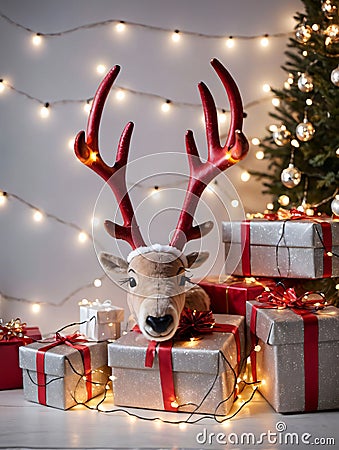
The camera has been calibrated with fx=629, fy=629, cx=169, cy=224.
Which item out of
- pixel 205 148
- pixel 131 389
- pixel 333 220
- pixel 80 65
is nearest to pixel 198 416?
pixel 131 389

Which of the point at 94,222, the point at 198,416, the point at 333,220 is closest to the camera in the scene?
the point at 198,416

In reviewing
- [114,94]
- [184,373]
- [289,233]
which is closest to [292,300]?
[289,233]

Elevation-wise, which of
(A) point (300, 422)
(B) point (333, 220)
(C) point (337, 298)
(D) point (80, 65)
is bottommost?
(A) point (300, 422)

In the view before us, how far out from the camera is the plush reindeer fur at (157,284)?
150 centimetres

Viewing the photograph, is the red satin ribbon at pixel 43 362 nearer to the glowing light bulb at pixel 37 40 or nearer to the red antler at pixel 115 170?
the red antler at pixel 115 170

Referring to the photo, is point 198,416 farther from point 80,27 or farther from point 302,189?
point 80,27

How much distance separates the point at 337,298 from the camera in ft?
6.48

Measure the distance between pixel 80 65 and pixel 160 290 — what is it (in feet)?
3.27

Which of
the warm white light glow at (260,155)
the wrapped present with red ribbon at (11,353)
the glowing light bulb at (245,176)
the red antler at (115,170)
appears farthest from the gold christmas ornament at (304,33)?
the wrapped present with red ribbon at (11,353)

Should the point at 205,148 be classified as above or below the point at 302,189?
above

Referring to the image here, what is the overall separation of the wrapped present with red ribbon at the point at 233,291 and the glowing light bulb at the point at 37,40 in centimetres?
99

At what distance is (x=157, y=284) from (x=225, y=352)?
231 mm

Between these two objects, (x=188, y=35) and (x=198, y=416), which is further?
(x=188, y=35)

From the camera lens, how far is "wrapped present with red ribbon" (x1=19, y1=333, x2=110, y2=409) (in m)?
1.55
